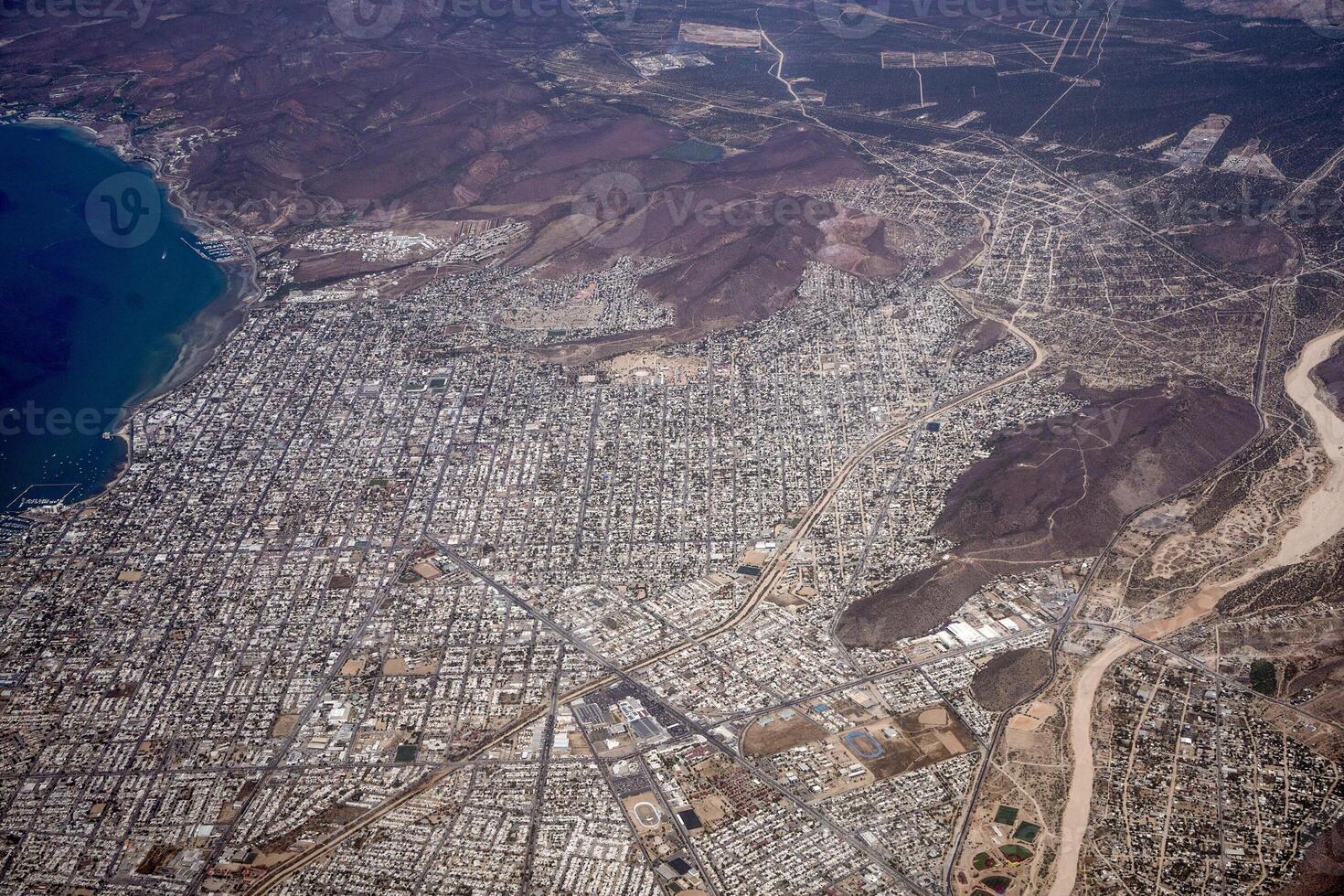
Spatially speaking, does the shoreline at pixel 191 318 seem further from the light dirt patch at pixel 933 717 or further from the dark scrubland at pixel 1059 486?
the light dirt patch at pixel 933 717

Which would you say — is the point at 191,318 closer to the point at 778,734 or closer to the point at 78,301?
the point at 78,301

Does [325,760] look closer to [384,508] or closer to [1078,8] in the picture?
[384,508]

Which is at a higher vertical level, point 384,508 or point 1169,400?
point 1169,400

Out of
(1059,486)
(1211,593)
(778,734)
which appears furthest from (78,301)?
(1211,593)

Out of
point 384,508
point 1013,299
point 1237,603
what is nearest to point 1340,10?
point 1013,299

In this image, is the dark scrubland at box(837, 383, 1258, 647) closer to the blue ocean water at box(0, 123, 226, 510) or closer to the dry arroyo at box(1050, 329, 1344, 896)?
the dry arroyo at box(1050, 329, 1344, 896)

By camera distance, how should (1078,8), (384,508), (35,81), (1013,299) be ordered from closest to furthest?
1. (384,508)
2. (1013,299)
3. (35,81)
4. (1078,8)
